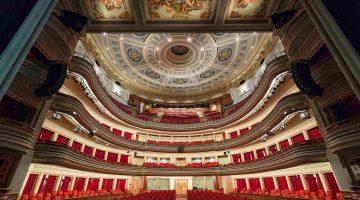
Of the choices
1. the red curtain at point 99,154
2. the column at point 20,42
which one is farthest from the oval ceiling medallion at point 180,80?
the column at point 20,42

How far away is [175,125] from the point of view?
1017 inches

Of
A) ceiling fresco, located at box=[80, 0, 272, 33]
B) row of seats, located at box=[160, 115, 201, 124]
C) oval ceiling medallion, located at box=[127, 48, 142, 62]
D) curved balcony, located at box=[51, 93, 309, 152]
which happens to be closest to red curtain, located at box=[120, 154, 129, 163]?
curved balcony, located at box=[51, 93, 309, 152]

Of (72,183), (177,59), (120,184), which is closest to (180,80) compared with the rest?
(177,59)

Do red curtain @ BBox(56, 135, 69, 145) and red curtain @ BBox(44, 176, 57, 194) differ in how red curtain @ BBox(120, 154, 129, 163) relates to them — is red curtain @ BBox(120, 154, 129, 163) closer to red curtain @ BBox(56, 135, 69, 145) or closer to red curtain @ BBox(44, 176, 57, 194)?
red curtain @ BBox(56, 135, 69, 145)

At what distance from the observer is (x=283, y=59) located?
1190 cm

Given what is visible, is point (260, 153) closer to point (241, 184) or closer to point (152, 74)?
point (241, 184)

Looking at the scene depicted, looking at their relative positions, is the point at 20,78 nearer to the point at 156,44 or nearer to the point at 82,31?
the point at 82,31

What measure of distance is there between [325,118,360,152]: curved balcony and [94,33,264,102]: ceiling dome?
1418 cm

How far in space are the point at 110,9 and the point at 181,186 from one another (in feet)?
70.8

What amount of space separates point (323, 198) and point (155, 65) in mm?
19934

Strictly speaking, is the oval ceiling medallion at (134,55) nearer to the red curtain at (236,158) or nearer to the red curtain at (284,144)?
the red curtain at (236,158)

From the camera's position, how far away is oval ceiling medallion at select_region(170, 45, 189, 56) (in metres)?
21.8

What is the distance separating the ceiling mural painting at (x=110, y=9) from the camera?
879cm

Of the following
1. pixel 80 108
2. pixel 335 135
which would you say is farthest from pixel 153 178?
pixel 335 135
